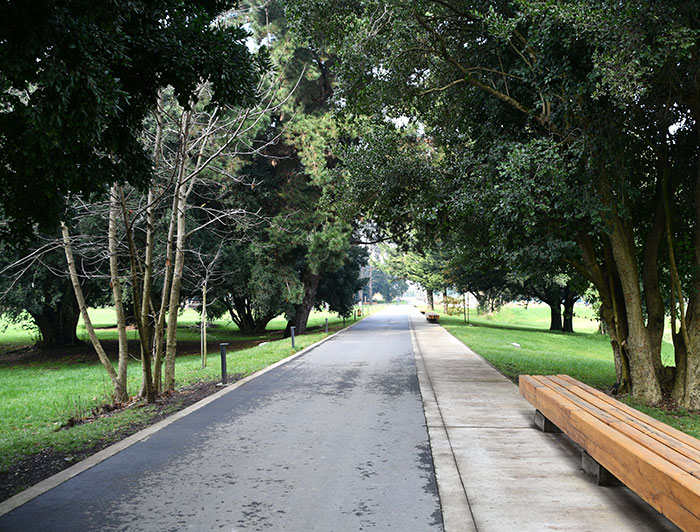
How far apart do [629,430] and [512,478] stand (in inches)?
43.8

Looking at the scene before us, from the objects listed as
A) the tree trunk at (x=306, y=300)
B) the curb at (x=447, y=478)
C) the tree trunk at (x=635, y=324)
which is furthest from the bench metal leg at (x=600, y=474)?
the tree trunk at (x=306, y=300)

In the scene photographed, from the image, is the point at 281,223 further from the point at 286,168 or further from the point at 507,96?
the point at 507,96

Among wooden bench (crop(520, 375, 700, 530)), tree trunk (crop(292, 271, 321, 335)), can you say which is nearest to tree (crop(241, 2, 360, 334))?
tree trunk (crop(292, 271, 321, 335))

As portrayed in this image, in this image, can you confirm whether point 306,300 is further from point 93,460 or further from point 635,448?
point 635,448

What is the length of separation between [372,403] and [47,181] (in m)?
5.67

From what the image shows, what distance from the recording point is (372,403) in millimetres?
8047

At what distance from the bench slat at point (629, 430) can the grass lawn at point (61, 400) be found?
19.0 ft

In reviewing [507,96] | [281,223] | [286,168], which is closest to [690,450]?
[507,96]

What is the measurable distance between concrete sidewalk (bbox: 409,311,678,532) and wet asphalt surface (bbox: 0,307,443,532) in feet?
0.79

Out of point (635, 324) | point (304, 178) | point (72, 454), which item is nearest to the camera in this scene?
point (72, 454)

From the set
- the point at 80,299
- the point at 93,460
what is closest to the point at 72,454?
the point at 93,460

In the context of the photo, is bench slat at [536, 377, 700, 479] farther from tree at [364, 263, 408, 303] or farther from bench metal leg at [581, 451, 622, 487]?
tree at [364, 263, 408, 303]

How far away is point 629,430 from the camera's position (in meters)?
4.14

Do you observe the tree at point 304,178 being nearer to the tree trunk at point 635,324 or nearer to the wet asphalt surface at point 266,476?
the tree trunk at point 635,324
